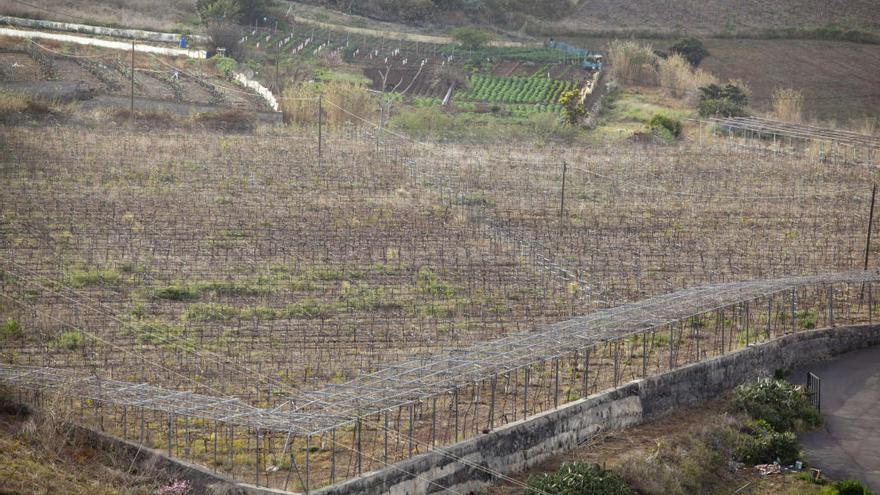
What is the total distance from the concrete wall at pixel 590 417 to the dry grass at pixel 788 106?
33.0 m

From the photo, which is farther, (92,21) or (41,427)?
(92,21)

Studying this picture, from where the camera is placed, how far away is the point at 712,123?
6078 cm

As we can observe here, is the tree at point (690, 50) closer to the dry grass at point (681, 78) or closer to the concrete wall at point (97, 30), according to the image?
the dry grass at point (681, 78)

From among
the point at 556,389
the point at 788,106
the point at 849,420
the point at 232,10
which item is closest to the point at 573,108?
the point at 788,106

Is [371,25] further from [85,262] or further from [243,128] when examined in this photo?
[85,262]

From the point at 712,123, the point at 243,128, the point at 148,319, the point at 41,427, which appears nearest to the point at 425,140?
the point at 243,128

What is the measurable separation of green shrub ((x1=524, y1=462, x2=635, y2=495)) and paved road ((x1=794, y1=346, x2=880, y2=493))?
539 centimetres

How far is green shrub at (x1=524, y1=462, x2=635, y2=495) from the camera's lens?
22000mm

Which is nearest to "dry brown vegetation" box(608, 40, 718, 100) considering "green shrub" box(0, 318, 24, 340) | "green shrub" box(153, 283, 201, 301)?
"green shrub" box(153, 283, 201, 301)

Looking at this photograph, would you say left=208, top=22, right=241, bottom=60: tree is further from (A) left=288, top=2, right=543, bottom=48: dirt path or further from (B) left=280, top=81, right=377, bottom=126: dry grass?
(B) left=280, top=81, right=377, bottom=126: dry grass

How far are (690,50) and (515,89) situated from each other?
1260 cm

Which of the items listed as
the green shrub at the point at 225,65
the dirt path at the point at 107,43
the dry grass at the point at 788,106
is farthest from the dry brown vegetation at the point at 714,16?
the dirt path at the point at 107,43

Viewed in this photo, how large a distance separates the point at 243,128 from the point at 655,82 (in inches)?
1001

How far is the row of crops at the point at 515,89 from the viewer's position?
66625 mm
